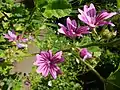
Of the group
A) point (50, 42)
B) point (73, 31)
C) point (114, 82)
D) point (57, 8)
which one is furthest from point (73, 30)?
point (50, 42)

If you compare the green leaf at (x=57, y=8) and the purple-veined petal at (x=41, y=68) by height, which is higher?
the green leaf at (x=57, y=8)

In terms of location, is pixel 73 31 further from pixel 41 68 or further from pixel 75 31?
pixel 41 68

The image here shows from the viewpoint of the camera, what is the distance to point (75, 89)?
9.93 ft

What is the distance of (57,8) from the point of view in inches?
39.2

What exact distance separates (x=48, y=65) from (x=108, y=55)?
2338mm

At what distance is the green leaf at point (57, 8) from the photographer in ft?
3.24

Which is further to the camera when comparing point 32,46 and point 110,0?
point 110,0

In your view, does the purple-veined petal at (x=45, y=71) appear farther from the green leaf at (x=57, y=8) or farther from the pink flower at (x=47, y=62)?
the green leaf at (x=57, y=8)

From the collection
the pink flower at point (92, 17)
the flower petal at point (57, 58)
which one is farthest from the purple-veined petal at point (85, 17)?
the flower petal at point (57, 58)

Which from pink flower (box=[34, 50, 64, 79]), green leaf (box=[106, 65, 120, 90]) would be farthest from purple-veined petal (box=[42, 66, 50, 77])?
green leaf (box=[106, 65, 120, 90])

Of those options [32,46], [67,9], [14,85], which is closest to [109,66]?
[32,46]

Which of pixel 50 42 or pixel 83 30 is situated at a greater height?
pixel 83 30

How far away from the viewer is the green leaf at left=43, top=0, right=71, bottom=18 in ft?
3.24

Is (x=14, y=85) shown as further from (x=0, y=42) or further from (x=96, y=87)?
(x=96, y=87)
